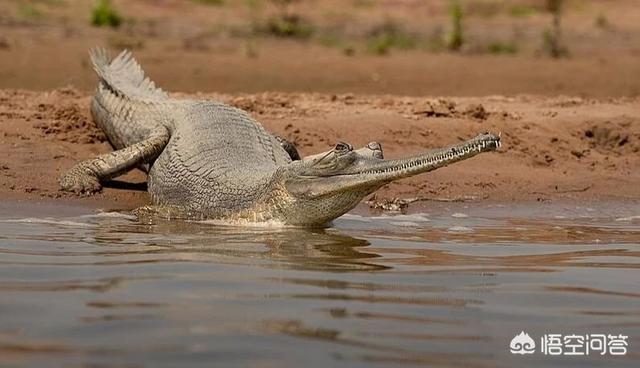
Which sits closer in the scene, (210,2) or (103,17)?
(103,17)

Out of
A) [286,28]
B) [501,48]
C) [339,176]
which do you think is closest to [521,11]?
[501,48]

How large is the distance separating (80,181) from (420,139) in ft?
8.93

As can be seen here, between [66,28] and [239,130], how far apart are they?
8.98m

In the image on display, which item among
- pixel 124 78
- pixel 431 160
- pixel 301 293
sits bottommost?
pixel 301 293

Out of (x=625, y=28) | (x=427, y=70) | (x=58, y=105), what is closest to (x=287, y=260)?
(x=58, y=105)

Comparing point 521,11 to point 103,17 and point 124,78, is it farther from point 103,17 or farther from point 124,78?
point 124,78

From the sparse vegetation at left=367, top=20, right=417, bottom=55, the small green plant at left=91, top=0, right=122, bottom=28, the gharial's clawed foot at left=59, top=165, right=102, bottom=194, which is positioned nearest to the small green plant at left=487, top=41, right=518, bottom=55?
the sparse vegetation at left=367, top=20, right=417, bottom=55

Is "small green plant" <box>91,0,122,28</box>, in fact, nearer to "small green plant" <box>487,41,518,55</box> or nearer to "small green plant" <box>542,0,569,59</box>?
Result: "small green plant" <box>487,41,518,55</box>

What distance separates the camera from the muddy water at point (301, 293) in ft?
13.4

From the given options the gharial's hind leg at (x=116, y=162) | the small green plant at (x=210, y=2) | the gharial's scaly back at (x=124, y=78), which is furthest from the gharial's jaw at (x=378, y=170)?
the small green plant at (x=210, y=2)

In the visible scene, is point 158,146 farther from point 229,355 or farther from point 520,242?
point 229,355

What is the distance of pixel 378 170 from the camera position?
647cm

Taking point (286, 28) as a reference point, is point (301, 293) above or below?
below

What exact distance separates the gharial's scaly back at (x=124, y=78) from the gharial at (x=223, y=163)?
0.6 inches
